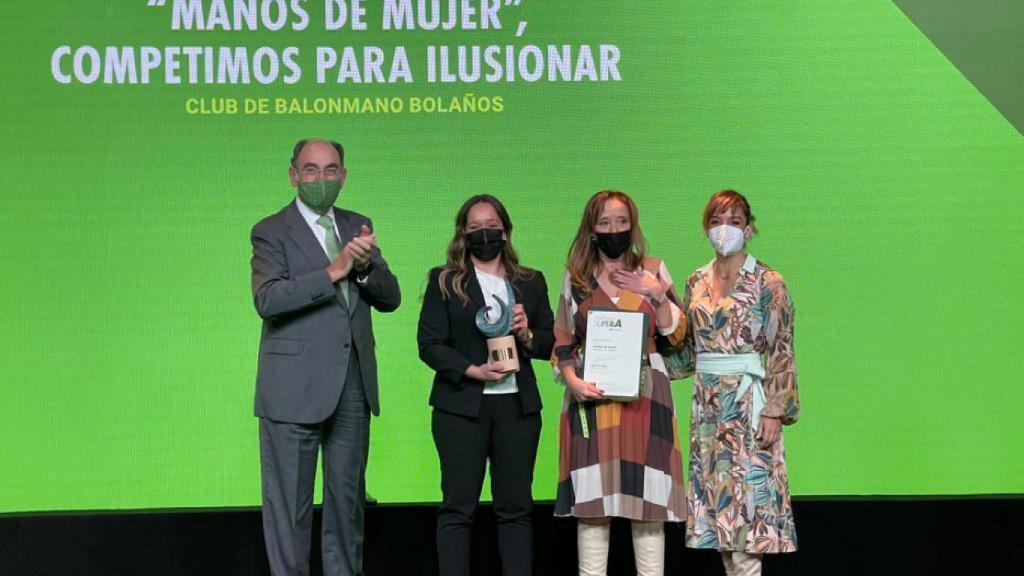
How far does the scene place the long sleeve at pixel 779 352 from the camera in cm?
362

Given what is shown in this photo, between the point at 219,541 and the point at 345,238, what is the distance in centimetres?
141

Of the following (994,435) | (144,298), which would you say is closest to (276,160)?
(144,298)

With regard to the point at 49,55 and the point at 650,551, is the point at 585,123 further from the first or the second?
the point at 49,55

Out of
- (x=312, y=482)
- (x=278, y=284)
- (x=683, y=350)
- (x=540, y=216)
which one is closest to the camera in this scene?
(x=278, y=284)

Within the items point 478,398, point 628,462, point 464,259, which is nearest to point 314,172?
point 464,259

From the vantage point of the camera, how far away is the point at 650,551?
144 inches

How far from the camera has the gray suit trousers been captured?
142 inches

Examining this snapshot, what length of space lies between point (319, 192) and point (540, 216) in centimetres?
126

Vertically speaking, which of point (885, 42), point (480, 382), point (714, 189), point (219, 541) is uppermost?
point (885, 42)

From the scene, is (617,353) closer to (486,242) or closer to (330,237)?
(486,242)

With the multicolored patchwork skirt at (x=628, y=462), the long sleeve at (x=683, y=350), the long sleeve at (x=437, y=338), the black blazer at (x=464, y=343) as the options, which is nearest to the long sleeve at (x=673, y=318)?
the long sleeve at (x=683, y=350)

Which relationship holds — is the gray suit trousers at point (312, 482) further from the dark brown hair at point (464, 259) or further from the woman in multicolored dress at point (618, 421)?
the woman in multicolored dress at point (618, 421)

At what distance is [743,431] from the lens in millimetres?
3619

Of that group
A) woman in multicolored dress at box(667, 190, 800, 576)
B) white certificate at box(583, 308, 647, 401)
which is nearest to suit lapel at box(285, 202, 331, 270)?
white certificate at box(583, 308, 647, 401)
